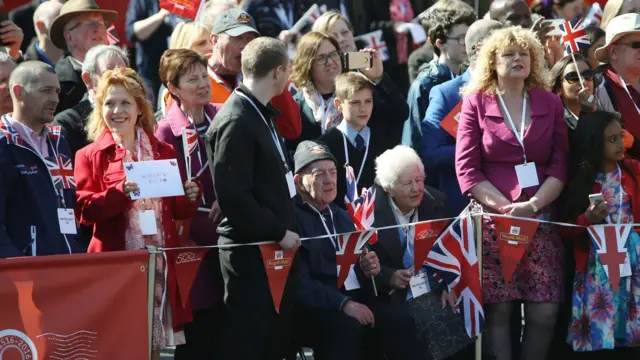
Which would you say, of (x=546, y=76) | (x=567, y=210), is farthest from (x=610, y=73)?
(x=567, y=210)

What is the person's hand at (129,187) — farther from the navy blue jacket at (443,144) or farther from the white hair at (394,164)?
the navy blue jacket at (443,144)

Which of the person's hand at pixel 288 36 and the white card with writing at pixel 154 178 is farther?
the person's hand at pixel 288 36

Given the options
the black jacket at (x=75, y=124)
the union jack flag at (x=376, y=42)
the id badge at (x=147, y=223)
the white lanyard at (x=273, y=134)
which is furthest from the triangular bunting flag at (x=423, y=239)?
the union jack flag at (x=376, y=42)

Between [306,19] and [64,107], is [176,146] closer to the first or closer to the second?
[64,107]

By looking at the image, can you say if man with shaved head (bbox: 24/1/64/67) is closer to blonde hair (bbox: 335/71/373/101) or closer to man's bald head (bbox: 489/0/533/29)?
blonde hair (bbox: 335/71/373/101)

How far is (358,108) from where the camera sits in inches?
309

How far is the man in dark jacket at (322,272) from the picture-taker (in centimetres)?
703

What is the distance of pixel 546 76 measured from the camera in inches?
297

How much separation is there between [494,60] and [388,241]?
136 cm

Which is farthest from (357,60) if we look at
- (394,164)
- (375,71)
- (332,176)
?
(332,176)

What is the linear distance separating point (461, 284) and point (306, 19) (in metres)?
3.45

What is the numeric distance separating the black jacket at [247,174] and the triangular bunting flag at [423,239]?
38.3 inches

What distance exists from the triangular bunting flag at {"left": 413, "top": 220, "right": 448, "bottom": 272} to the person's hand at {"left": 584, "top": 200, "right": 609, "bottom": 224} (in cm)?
93

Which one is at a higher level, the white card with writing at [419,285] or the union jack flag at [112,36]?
the union jack flag at [112,36]
